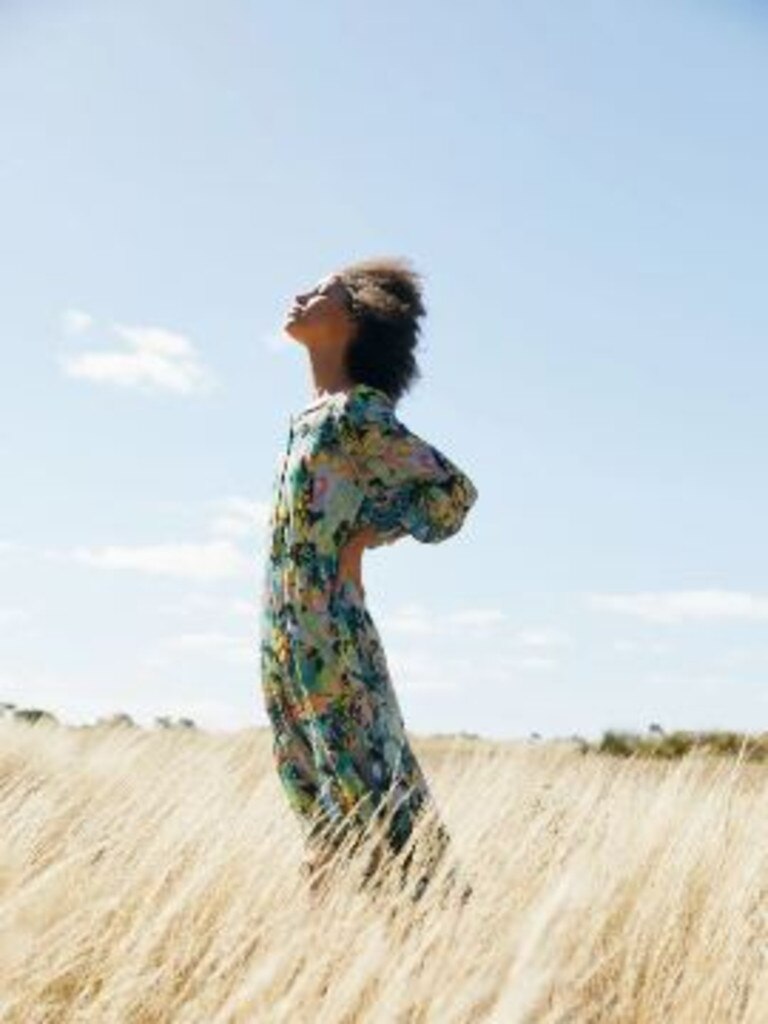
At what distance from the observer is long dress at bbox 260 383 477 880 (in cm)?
361

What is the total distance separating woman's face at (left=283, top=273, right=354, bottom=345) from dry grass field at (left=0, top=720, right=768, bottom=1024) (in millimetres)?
1291

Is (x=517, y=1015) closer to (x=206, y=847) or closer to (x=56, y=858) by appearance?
(x=206, y=847)

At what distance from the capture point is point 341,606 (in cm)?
364

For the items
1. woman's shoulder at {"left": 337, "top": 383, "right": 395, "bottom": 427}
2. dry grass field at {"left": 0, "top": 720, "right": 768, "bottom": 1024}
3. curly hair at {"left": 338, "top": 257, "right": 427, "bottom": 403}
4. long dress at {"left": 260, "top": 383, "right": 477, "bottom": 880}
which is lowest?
dry grass field at {"left": 0, "top": 720, "right": 768, "bottom": 1024}

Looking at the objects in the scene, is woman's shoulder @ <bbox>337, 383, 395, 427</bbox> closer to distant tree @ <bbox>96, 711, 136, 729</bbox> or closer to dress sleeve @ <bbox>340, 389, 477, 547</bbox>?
dress sleeve @ <bbox>340, 389, 477, 547</bbox>

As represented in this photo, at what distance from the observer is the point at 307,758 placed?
12.2 feet

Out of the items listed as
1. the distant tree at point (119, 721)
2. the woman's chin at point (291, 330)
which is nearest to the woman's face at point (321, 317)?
the woman's chin at point (291, 330)

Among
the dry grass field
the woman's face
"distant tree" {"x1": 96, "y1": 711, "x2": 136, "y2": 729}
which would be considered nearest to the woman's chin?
the woman's face

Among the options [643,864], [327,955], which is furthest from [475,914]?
[643,864]

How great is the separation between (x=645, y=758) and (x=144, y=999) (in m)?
15.0

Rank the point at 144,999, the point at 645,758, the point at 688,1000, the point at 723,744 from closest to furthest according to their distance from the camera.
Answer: the point at 144,999 → the point at 688,1000 → the point at 645,758 → the point at 723,744

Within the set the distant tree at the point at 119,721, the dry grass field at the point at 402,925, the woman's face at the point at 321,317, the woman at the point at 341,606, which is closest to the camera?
the dry grass field at the point at 402,925

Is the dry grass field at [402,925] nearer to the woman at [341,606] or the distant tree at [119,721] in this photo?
the woman at [341,606]

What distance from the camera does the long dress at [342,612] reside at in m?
3.61
